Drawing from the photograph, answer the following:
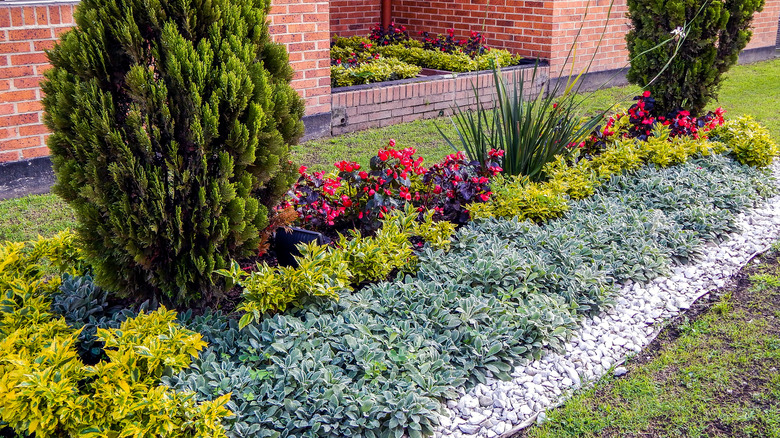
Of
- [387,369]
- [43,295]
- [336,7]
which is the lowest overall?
[387,369]

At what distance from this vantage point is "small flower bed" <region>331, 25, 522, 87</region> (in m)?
7.86

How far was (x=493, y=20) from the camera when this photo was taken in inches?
392

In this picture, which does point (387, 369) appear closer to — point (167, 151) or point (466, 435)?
point (466, 435)

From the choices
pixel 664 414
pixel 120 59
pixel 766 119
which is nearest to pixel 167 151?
pixel 120 59

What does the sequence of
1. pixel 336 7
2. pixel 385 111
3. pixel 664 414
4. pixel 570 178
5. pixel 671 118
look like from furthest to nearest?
pixel 336 7 → pixel 385 111 → pixel 671 118 → pixel 570 178 → pixel 664 414

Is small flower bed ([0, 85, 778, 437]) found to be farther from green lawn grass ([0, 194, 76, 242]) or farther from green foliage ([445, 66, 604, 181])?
green lawn grass ([0, 194, 76, 242])

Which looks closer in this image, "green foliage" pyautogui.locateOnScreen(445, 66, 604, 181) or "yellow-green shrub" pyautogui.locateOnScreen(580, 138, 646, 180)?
"green foliage" pyautogui.locateOnScreen(445, 66, 604, 181)

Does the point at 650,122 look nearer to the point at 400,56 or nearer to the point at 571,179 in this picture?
the point at 571,179

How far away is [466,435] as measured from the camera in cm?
264

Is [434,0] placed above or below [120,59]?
above

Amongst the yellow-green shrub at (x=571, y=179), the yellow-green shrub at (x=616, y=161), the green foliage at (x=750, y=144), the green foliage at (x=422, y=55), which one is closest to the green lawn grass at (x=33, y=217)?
the yellow-green shrub at (x=571, y=179)

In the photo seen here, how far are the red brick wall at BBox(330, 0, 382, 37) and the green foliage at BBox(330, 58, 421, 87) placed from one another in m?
2.08

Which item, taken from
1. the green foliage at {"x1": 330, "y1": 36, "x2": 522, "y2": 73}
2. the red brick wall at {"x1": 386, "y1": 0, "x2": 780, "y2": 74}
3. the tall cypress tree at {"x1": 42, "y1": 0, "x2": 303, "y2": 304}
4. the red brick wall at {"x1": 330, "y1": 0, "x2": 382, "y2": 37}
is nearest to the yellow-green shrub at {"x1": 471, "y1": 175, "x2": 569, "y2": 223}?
the tall cypress tree at {"x1": 42, "y1": 0, "x2": 303, "y2": 304}

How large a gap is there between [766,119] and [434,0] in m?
5.19
